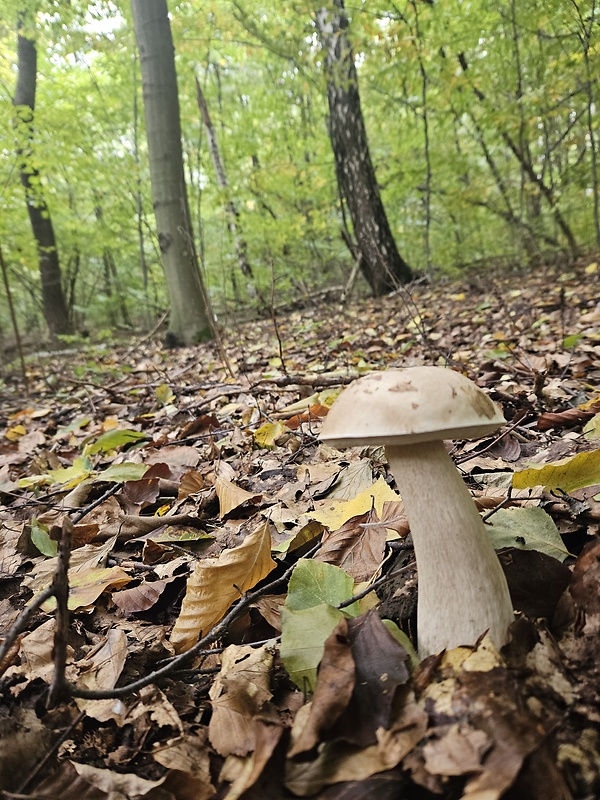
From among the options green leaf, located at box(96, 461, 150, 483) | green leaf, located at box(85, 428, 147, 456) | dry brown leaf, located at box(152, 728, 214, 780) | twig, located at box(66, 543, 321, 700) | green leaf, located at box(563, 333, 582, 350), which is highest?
green leaf, located at box(563, 333, 582, 350)

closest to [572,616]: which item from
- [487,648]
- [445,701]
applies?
[487,648]

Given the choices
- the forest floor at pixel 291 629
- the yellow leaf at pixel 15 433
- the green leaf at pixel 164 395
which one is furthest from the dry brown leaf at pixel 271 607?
the yellow leaf at pixel 15 433

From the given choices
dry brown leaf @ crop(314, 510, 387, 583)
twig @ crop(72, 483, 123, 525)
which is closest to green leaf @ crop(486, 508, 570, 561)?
dry brown leaf @ crop(314, 510, 387, 583)

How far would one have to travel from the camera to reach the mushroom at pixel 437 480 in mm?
942

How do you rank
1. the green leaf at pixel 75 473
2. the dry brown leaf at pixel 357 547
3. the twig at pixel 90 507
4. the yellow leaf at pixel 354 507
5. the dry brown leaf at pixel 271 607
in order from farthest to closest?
the green leaf at pixel 75 473, the twig at pixel 90 507, the yellow leaf at pixel 354 507, the dry brown leaf at pixel 357 547, the dry brown leaf at pixel 271 607

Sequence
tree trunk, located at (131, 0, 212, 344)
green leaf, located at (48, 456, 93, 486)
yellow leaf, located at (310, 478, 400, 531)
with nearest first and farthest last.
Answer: yellow leaf, located at (310, 478, 400, 531) < green leaf, located at (48, 456, 93, 486) < tree trunk, located at (131, 0, 212, 344)

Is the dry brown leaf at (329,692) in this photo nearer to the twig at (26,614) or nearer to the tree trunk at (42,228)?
the twig at (26,614)

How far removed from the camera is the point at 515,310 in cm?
498

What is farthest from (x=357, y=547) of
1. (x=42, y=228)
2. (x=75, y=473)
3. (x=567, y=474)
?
(x=42, y=228)

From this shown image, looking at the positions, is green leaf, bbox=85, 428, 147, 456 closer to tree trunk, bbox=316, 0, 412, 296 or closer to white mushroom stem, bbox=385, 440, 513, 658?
white mushroom stem, bbox=385, 440, 513, 658

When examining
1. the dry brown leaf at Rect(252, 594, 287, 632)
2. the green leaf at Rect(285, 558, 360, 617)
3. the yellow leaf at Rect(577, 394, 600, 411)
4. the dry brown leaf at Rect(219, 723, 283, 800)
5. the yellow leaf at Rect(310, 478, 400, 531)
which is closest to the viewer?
the dry brown leaf at Rect(219, 723, 283, 800)

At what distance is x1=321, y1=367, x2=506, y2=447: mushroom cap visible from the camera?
0.93 metres

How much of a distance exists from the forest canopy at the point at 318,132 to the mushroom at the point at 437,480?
398 centimetres

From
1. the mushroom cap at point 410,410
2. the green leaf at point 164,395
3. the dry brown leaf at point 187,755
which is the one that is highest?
the mushroom cap at point 410,410
